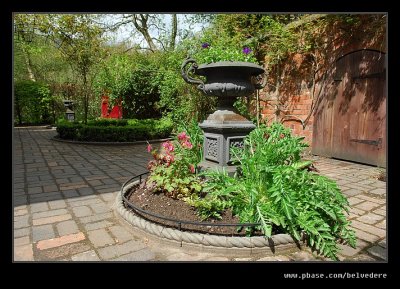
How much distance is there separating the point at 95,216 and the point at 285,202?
6.83 feet

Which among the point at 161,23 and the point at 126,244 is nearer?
the point at 126,244

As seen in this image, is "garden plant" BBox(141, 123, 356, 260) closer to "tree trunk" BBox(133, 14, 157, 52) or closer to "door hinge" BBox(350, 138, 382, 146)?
"door hinge" BBox(350, 138, 382, 146)

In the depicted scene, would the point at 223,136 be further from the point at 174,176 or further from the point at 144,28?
the point at 144,28

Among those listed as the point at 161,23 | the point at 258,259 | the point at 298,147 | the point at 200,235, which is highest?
the point at 161,23

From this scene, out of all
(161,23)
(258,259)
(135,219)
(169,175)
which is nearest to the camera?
(258,259)

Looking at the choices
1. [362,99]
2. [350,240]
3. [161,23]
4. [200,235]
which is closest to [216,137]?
[200,235]

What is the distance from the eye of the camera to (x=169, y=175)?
10.0 ft

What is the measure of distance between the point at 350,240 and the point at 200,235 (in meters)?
1.25

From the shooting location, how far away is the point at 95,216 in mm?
3014

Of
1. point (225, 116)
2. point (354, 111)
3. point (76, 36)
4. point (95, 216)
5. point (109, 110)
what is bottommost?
point (95, 216)

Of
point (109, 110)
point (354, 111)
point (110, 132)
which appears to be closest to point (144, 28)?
point (109, 110)

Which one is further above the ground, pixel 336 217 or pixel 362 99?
pixel 362 99

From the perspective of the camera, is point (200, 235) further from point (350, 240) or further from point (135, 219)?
point (350, 240)

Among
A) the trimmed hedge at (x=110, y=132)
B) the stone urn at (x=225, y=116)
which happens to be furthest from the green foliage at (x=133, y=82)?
the stone urn at (x=225, y=116)
